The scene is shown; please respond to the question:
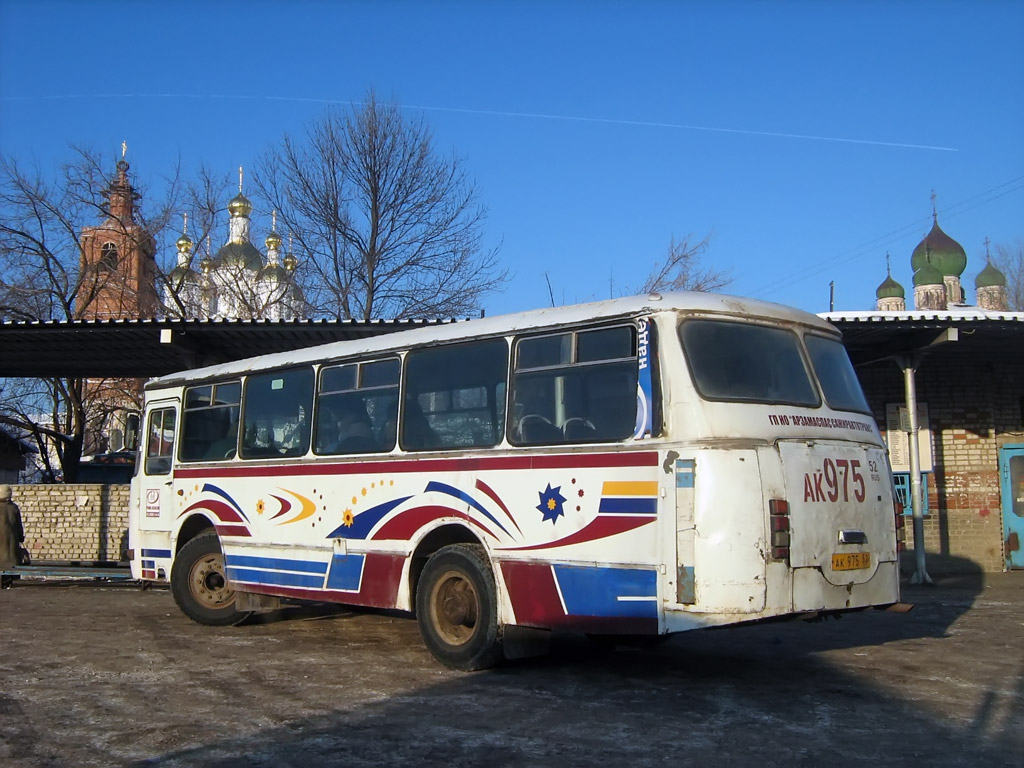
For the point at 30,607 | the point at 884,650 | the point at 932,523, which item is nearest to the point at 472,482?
the point at 884,650

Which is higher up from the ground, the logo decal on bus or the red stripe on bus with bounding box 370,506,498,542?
the logo decal on bus

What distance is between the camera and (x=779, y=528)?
6844 millimetres

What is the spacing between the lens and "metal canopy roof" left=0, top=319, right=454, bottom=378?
15352 mm

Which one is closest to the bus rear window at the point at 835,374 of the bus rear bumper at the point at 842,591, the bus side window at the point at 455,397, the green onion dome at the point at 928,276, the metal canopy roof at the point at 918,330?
the bus rear bumper at the point at 842,591

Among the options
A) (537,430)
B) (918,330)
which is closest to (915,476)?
(918,330)

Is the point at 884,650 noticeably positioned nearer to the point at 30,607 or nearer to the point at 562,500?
the point at 562,500

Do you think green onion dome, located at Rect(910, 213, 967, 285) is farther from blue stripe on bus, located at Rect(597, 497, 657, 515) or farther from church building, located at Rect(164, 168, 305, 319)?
blue stripe on bus, located at Rect(597, 497, 657, 515)

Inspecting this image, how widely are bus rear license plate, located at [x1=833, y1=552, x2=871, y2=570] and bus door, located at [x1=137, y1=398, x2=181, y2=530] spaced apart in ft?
25.0

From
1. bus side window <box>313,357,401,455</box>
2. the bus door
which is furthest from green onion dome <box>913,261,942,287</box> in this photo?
bus side window <box>313,357,401,455</box>

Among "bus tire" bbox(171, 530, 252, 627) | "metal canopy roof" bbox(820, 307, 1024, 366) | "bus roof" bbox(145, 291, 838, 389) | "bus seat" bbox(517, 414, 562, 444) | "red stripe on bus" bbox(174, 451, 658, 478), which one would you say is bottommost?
"bus tire" bbox(171, 530, 252, 627)

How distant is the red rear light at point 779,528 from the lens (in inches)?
268

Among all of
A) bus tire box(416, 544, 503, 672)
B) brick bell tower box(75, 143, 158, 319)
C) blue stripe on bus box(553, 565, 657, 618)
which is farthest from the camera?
brick bell tower box(75, 143, 158, 319)

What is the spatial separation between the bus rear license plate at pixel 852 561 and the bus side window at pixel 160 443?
777 cm

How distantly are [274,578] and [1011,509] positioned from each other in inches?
501
